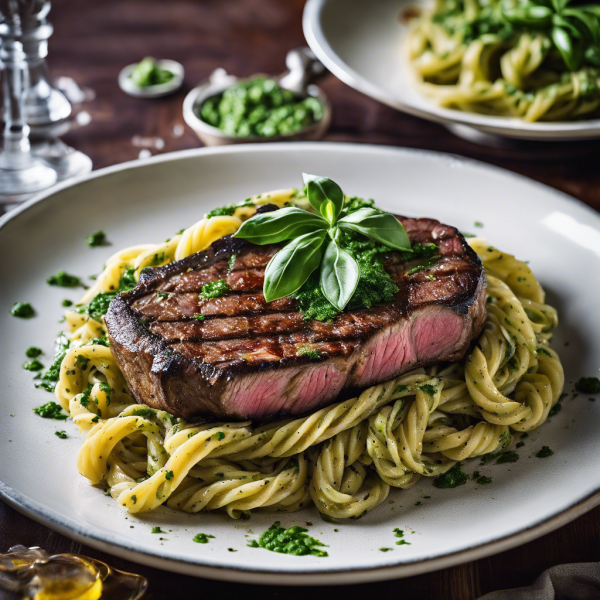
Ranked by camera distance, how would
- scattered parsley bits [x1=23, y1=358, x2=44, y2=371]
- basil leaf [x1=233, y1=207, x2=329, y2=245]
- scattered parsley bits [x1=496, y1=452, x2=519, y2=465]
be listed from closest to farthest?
scattered parsley bits [x1=496, y1=452, x2=519, y2=465] < basil leaf [x1=233, y1=207, x2=329, y2=245] < scattered parsley bits [x1=23, y1=358, x2=44, y2=371]

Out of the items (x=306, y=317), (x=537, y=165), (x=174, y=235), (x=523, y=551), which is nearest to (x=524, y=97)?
(x=537, y=165)

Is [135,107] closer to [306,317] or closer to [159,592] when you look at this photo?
[306,317]

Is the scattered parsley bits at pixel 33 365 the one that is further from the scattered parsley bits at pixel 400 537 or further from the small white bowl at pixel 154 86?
the small white bowl at pixel 154 86

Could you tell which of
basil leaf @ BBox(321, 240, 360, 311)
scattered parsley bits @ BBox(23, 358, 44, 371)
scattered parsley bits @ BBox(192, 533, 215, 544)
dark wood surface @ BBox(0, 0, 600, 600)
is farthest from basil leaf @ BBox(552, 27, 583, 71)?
scattered parsley bits @ BBox(192, 533, 215, 544)

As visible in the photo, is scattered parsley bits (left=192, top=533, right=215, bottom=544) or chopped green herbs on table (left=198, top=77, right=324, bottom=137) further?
chopped green herbs on table (left=198, top=77, right=324, bottom=137)

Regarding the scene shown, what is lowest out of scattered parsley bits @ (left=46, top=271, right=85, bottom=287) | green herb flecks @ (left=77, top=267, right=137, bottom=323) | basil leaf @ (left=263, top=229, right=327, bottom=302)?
scattered parsley bits @ (left=46, top=271, right=85, bottom=287)

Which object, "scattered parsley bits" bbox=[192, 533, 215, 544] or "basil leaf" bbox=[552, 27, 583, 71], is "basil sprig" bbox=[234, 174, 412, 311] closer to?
"scattered parsley bits" bbox=[192, 533, 215, 544]

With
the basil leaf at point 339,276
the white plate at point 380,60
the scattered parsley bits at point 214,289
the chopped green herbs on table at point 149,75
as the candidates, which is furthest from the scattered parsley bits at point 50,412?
the chopped green herbs on table at point 149,75

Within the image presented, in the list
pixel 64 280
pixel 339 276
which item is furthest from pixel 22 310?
pixel 339 276
